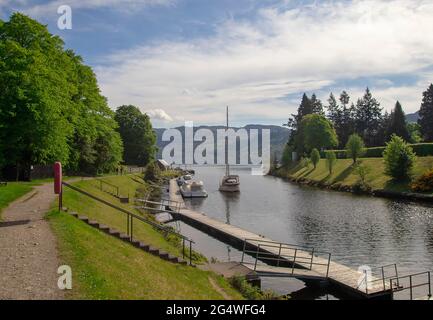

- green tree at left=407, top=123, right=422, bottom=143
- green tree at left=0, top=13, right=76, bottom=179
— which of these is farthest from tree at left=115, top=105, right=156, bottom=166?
green tree at left=407, top=123, right=422, bottom=143

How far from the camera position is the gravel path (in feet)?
44.8

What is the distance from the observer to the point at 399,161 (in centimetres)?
6906

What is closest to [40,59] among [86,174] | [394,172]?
[86,174]

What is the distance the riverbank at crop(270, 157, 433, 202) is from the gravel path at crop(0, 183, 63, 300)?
51248 millimetres

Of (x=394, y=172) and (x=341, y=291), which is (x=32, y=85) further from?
(x=394, y=172)

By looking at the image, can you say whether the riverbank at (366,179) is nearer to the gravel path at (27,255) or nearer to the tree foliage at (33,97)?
the tree foliage at (33,97)

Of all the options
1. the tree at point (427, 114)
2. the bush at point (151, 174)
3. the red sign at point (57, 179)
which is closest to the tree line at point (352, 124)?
the tree at point (427, 114)

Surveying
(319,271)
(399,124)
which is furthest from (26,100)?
(399,124)

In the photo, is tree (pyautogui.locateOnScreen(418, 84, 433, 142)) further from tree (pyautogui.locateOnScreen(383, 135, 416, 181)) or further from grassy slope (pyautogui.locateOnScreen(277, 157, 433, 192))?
tree (pyautogui.locateOnScreen(383, 135, 416, 181))

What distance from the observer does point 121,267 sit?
17.5 meters

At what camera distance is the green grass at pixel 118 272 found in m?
14.5

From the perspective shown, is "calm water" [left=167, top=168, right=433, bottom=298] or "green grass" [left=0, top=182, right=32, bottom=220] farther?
"calm water" [left=167, top=168, right=433, bottom=298]

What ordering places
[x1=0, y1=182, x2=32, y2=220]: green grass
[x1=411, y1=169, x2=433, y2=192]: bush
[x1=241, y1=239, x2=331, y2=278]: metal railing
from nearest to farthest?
[x1=241, y1=239, x2=331, y2=278]: metal railing
[x1=0, y1=182, x2=32, y2=220]: green grass
[x1=411, y1=169, x2=433, y2=192]: bush
